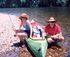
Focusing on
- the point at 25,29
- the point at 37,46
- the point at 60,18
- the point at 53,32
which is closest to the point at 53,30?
the point at 53,32

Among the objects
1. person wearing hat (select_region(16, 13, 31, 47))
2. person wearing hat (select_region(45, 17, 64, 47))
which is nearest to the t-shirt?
person wearing hat (select_region(45, 17, 64, 47))

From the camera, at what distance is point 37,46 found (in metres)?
9.99

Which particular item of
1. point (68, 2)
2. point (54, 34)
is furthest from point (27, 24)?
point (68, 2)

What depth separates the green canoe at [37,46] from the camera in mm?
9609

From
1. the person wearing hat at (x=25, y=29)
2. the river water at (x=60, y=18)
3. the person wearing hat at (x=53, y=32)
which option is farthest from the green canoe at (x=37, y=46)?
the river water at (x=60, y=18)

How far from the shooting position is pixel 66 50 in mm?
11609

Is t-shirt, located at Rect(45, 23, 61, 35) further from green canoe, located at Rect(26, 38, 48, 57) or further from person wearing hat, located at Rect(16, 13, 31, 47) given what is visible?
green canoe, located at Rect(26, 38, 48, 57)

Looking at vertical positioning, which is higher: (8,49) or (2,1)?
(8,49)

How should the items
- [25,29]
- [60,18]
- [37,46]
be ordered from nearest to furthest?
[37,46] < [25,29] < [60,18]

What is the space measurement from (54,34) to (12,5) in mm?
45307

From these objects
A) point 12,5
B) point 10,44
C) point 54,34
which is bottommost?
point 12,5

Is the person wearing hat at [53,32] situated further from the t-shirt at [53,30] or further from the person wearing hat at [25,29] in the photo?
the person wearing hat at [25,29]

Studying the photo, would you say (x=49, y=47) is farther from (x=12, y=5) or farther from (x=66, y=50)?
(x=12, y=5)

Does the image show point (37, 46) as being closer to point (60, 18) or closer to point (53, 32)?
point (53, 32)
